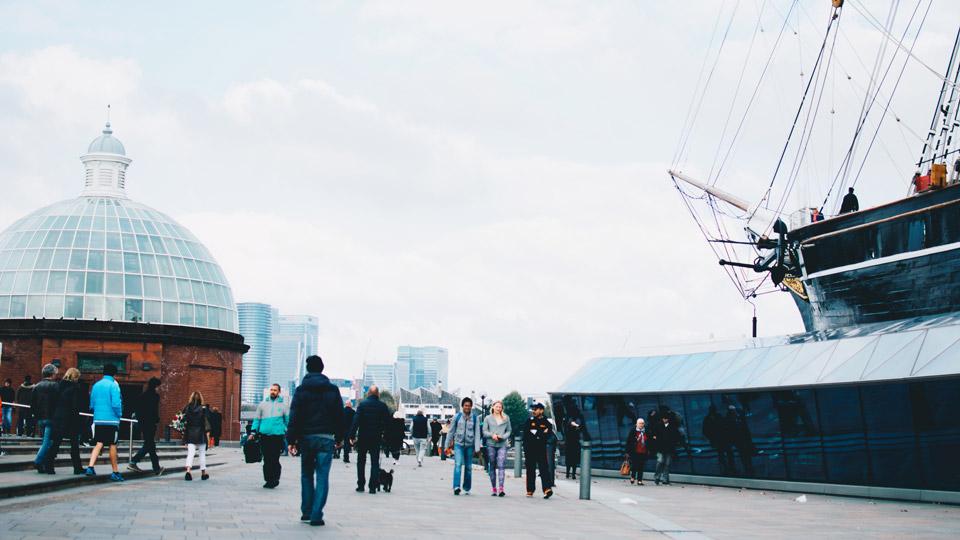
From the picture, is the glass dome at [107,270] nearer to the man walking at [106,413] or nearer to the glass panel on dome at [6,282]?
the glass panel on dome at [6,282]

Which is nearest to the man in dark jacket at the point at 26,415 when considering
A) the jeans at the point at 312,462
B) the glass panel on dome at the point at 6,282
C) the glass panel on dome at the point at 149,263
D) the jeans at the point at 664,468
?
the glass panel on dome at the point at 6,282

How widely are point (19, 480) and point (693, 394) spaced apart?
63.0 ft

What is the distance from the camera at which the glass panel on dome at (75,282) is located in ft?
180

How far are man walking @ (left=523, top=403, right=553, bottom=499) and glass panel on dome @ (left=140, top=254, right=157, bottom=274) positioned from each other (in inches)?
1578

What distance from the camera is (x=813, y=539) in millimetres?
13578

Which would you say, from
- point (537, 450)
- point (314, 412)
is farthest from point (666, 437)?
point (314, 412)

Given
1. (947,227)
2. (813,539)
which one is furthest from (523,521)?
(947,227)

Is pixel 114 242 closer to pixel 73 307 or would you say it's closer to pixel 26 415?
pixel 73 307

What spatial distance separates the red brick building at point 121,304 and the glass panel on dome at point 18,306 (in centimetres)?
5

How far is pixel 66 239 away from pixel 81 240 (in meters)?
0.75

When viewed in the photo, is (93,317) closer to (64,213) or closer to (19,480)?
(64,213)

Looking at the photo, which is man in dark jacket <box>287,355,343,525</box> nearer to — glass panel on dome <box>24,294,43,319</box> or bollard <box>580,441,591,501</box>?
bollard <box>580,441,591,501</box>

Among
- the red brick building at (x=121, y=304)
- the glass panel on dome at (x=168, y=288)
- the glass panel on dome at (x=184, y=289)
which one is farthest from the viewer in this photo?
the glass panel on dome at (x=184, y=289)

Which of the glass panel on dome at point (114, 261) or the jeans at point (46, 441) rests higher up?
the glass panel on dome at point (114, 261)
